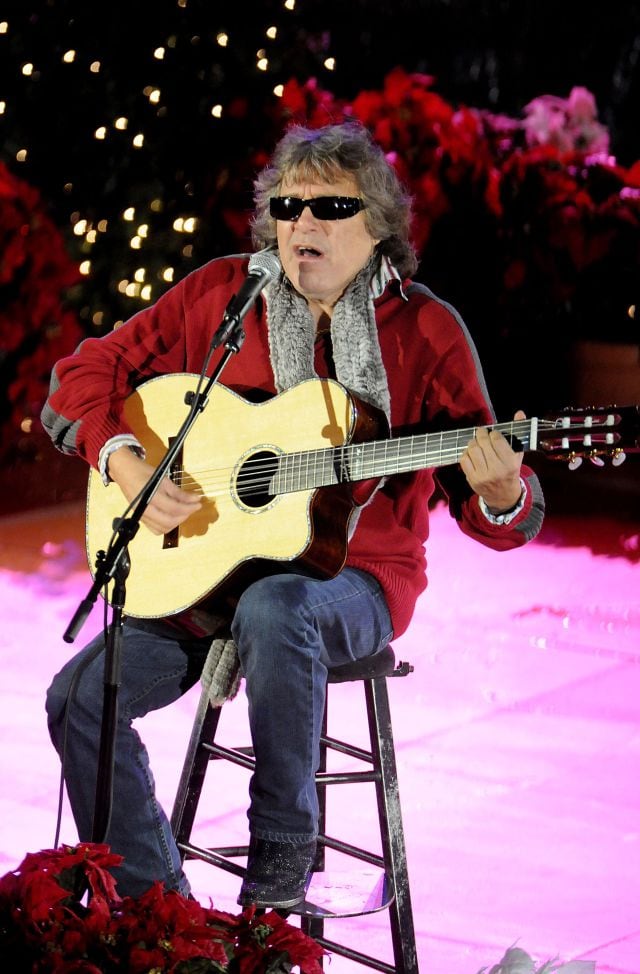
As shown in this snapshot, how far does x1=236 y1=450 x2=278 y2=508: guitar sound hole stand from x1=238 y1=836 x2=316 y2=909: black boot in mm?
670

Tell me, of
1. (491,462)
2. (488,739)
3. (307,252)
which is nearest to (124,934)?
(491,462)

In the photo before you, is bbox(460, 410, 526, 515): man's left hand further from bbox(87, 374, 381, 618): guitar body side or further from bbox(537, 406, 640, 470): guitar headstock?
bbox(87, 374, 381, 618): guitar body side

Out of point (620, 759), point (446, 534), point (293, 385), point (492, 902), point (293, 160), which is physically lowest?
point (492, 902)

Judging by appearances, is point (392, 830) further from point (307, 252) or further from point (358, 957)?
point (307, 252)

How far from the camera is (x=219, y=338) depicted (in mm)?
2416

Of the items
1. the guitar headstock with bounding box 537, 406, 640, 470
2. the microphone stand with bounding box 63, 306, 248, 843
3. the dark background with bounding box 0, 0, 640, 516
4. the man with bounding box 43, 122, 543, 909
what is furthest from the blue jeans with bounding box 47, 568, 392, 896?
the dark background with bounding box 0, 0, 640, 516

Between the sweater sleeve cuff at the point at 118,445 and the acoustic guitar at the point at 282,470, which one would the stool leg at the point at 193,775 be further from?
the sweater sleeve cuff at the point at 118,445

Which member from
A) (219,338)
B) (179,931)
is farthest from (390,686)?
(179,931)

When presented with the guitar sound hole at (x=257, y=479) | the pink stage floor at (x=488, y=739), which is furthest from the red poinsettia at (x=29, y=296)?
the guitar sound hole at (x=257, y=479)

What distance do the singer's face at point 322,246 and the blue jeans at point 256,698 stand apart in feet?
2.14

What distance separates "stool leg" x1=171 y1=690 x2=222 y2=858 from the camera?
2717mm

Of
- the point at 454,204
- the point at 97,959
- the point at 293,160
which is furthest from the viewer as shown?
the point at 454,204

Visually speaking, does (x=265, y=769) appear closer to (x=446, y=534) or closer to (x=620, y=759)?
(x=620, y=759)

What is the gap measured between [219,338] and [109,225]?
10.3ft
